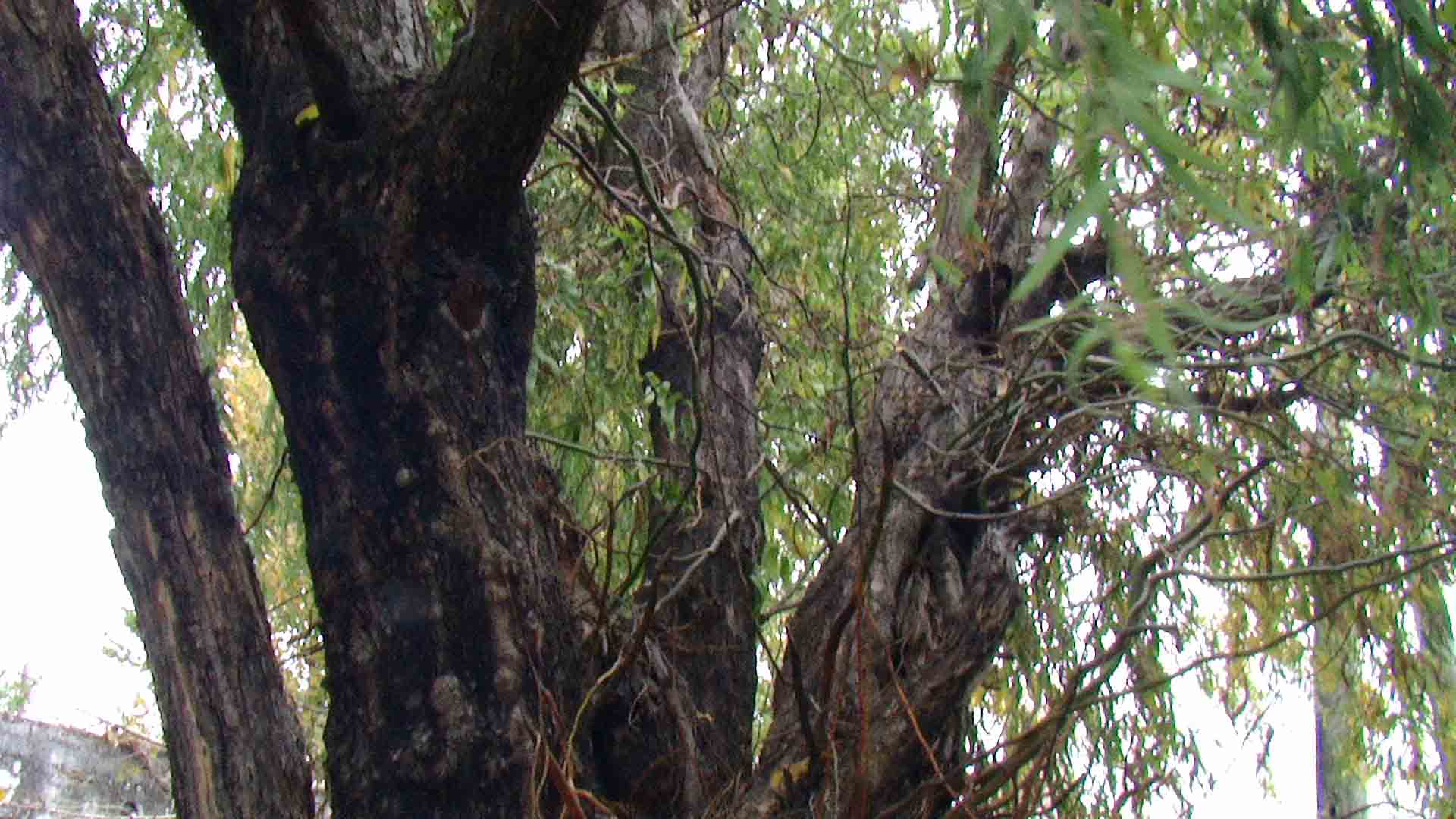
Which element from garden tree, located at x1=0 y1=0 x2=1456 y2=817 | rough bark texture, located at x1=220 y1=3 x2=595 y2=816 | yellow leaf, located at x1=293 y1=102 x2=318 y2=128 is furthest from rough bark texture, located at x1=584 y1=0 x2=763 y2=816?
yellow leaf, located at x1=293 y1=102 x2=318 y2=128

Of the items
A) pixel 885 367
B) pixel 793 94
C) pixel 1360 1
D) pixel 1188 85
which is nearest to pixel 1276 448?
pixel 885 367

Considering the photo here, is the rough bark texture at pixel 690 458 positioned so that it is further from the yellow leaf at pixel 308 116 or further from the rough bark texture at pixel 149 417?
the rough bark texture at pixel 149 417

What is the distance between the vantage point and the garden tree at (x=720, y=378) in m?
2.37

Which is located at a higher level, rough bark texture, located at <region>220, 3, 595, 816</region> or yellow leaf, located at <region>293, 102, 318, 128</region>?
yellow leaf, located at <region>293, 102, 318, 128</region>

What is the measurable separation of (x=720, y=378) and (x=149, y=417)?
1.37 meters

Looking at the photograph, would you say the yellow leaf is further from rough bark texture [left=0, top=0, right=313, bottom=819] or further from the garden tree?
rough bark texture [left=0, top=0, right=313, bottom=819]

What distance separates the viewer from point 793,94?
457 cm

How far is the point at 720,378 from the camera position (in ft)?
11.5

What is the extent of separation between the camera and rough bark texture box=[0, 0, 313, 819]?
2387 mm

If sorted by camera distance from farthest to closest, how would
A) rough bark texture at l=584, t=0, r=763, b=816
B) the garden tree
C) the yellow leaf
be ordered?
rough bark texture at l=584, t=0, r=763, b=816 → the yellow leaf → the garden tree

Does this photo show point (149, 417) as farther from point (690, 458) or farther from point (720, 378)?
point (720, 378)

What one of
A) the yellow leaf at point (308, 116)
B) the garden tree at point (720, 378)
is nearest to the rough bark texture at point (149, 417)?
the garden tree at point (720, 378)

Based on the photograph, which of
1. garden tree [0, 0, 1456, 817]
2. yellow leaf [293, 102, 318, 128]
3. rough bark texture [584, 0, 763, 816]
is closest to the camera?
garden tree [0, 0, 1456, 817]

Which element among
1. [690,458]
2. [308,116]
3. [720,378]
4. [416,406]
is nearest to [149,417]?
[416,406]
